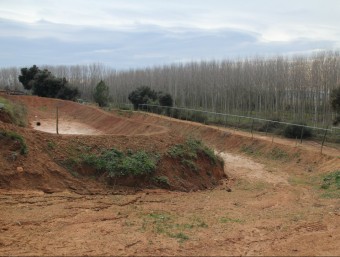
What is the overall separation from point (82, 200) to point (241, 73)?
3340 cm

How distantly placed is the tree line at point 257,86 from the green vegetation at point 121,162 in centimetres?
1628

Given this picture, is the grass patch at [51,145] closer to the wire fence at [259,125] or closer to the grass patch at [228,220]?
the grass patch at [228,220]

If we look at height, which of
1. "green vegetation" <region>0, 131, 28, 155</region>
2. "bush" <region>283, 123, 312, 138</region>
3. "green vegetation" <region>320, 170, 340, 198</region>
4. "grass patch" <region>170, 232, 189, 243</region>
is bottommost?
"green vegetation" <region>320, 170, 340, 198</region>

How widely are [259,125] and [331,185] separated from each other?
1613 centimetres

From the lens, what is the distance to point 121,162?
12922 mm

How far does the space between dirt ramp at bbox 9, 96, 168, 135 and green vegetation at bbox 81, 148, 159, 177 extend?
9.48 metres

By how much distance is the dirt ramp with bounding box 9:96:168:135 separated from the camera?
27.7 m

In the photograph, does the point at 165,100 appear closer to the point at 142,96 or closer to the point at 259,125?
the point at 142,96

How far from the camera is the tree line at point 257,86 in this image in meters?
31.6

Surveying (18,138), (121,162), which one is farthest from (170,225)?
(18,138)

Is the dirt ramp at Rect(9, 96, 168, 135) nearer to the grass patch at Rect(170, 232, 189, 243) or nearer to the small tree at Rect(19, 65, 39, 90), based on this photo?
the small tree at Rect(19, 65, 39, 90)

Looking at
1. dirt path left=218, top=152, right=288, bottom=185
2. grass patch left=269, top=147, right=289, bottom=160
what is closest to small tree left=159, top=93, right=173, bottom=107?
dirt path left=218, top=152, right=288, bottom=185

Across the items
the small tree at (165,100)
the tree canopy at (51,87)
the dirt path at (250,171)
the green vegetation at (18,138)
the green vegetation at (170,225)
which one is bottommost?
the dirt path at (250,171)

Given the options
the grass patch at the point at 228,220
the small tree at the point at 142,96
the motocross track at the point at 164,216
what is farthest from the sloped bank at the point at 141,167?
the small tree at the point at 142,96
